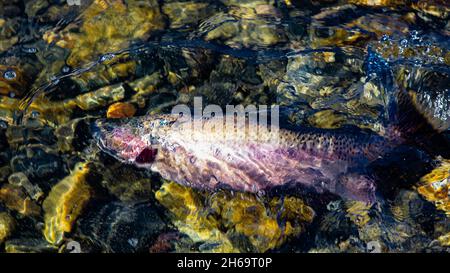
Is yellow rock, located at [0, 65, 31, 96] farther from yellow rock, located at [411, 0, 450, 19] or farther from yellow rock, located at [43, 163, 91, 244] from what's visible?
yellow rock, located at [411, 0, 450, 19]

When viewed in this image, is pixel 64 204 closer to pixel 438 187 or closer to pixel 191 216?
pixel 191 216

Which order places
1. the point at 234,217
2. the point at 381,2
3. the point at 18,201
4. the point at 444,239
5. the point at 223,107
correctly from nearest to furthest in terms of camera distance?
the point at 444,239 → the point at 234,217 → the point at 18,201 → the point at 223,107 → the point at 381,2

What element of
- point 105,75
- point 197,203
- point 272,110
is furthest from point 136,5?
point 197,203

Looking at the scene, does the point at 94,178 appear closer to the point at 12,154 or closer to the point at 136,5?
the point at 12,154

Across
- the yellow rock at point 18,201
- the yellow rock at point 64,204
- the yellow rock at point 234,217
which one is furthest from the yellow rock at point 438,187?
the yellow rock at point 18,201

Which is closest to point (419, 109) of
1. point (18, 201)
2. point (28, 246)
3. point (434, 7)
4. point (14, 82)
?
point (434, 7)

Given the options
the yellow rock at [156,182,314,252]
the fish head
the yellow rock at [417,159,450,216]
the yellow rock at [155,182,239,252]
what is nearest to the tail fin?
the yellow rock at [417,159,450,216]
